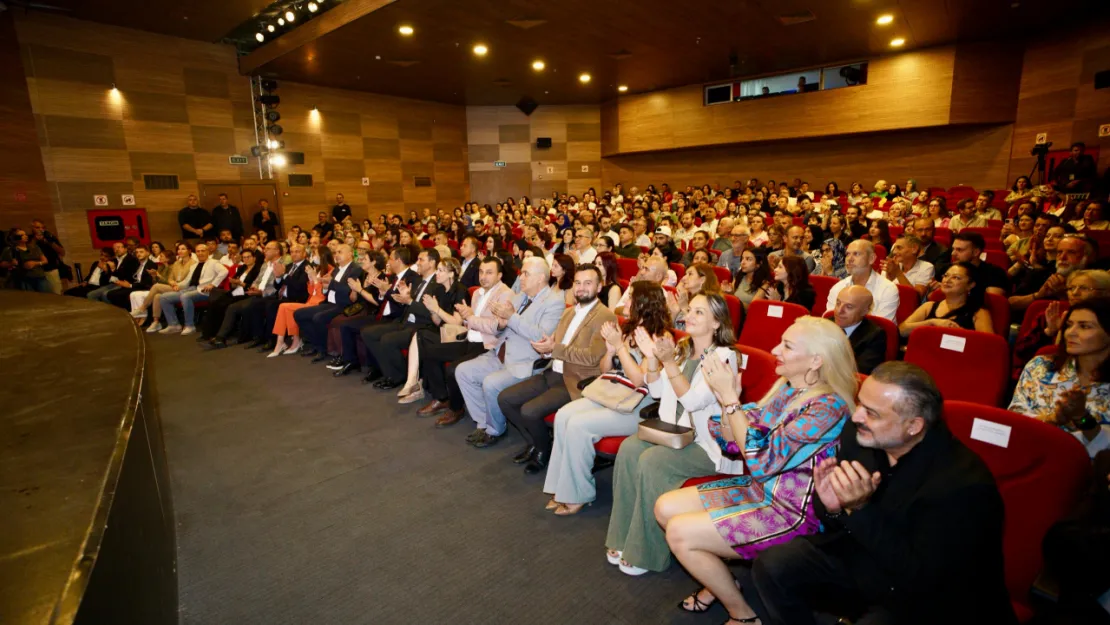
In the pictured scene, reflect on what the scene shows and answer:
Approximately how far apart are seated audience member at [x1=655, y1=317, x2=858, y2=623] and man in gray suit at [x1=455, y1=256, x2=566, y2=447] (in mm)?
1594

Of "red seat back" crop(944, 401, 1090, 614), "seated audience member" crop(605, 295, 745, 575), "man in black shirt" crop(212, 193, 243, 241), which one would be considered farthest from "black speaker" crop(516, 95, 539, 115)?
"red seat back" crop(944, 401, 1090, 614)

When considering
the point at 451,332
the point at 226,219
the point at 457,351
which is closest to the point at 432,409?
the point at 457,351

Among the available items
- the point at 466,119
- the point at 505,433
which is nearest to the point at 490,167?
the point at 466,119

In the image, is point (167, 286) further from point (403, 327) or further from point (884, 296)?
point (884, 296)

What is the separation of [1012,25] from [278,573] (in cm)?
1172

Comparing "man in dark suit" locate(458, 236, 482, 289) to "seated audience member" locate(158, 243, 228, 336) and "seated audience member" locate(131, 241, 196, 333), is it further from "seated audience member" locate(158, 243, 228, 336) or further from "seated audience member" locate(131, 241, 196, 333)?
"seated audience member" locate(131, 241, 196, 333)

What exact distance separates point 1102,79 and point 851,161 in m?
4.20

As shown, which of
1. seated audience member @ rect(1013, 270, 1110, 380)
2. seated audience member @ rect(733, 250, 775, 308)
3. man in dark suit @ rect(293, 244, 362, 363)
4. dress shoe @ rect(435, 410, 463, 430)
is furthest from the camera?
man in dark suit @ rect(293, 244, 362, 363)

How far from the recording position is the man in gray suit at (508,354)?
3.42 m

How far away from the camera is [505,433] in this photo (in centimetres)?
365

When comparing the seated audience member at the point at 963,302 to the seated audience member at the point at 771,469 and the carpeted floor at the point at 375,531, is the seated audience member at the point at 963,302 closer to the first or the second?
the seated audience member at the point at 771,469

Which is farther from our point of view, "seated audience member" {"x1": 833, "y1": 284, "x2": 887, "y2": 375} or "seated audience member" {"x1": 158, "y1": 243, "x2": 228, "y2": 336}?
"seated audience member" {"x1": 158, "y1": 243, "x2": 228, "y2": 336}

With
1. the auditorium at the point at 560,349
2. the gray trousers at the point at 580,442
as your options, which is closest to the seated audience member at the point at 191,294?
the auditorium at the point at 560,349

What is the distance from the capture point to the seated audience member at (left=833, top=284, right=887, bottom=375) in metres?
2.91
